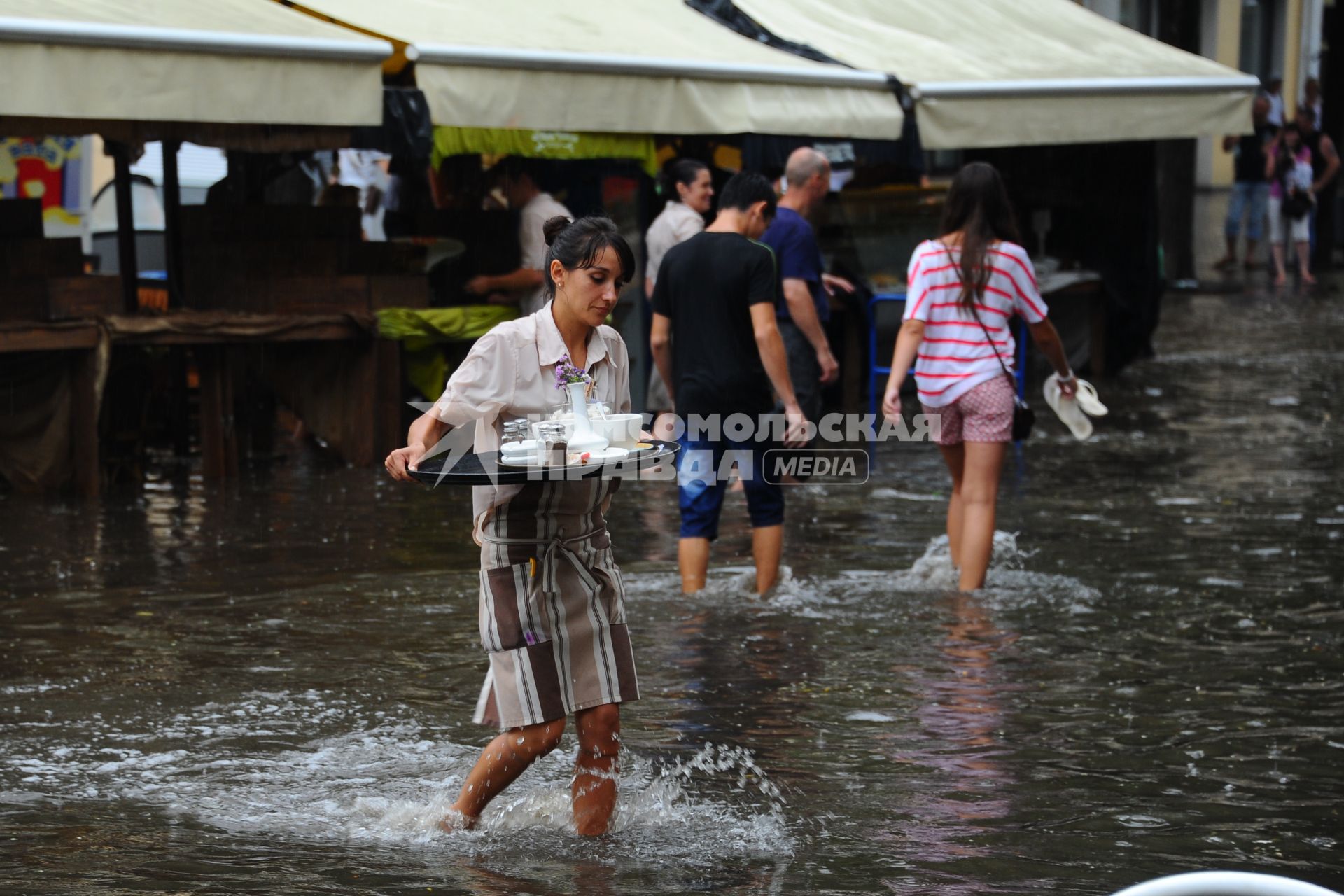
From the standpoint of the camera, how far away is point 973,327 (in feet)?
24.3

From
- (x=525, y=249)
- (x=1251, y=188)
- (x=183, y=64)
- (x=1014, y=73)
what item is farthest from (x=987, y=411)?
(x=1251, y=188)

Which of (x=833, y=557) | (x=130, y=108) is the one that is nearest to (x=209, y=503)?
(x=130, y=108)

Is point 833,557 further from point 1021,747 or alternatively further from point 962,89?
point 962,89

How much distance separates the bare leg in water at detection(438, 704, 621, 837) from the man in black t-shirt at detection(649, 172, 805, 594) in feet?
8.93

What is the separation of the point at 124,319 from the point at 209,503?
115 centimetres

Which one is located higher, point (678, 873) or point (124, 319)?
point (124, 319)

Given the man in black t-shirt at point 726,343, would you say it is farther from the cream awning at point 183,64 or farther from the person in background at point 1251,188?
the person in background at point 1251,188

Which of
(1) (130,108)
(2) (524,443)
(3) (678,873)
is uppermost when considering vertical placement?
(1) (130,108)

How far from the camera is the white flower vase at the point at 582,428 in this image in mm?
4363

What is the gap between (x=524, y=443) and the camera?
4297mm

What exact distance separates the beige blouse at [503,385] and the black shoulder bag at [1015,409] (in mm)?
3234

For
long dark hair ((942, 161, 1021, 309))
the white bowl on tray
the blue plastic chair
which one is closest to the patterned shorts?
long dark hair ((942, 161, 1021, 309))

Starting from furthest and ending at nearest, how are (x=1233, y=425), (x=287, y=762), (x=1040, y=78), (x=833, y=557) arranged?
(x=1040, y=78) → (x=1233, y=425) → (x=833, y=557) → (x=287, y=762)

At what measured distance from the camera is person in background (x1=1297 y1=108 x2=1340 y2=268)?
2428 cm
